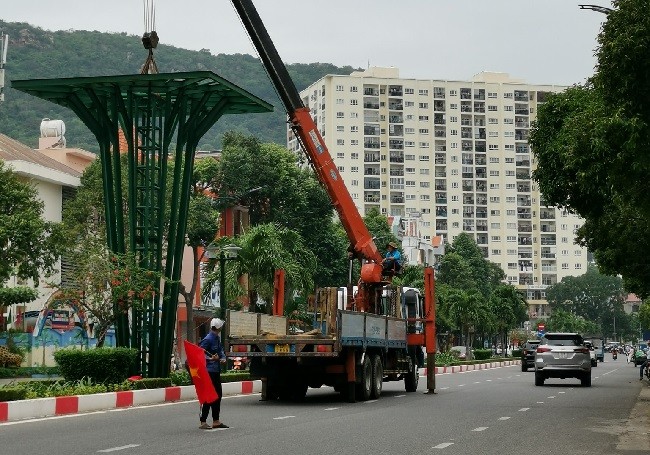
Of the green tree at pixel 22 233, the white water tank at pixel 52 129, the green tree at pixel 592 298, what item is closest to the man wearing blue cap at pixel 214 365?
the green tree at pixel 22 233

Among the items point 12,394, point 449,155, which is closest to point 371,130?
point 449,155

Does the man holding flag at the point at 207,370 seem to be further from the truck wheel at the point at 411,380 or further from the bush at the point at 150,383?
the truck wheel at the point at 411,380

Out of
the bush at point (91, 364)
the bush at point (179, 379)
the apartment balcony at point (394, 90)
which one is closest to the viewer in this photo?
the bush at point (91, 364)

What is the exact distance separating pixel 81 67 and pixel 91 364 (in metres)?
136

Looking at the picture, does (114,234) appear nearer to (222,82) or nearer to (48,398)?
(222,82)

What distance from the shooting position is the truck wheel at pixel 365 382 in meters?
24.4

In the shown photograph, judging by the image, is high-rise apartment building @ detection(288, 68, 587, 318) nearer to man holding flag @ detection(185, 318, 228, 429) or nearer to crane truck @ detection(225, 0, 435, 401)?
crane truck @ detection(225, 0, 435, 401)

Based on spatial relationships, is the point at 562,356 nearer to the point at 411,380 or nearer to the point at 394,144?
the point at 411,380

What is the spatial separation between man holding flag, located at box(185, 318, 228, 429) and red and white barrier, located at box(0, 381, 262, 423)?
3837 mm

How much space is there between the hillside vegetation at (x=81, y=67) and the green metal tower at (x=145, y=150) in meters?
90.0

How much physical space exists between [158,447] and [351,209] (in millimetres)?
15271

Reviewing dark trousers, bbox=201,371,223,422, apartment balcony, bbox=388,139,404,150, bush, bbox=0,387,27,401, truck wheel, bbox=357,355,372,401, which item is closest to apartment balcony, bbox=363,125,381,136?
apartment balcony, bbox=388,139,404,150

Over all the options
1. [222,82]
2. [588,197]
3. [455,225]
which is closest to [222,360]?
[222,82]

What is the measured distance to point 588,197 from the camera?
2631cm
